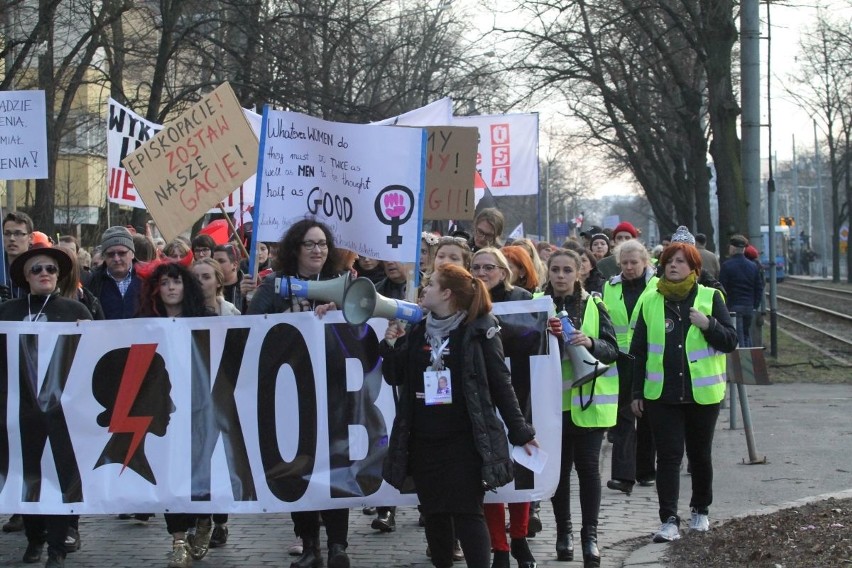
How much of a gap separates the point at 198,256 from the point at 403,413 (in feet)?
17.2

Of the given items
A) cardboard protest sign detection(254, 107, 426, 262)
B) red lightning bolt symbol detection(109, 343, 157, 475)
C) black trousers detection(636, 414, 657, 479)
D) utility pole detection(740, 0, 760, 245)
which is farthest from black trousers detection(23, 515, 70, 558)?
utility pole detection(740, 0, 760, 245)

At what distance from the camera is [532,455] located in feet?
22.1

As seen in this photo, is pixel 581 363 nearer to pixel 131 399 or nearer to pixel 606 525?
pixel 606 525

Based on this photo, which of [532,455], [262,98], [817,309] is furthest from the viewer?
[817,309]

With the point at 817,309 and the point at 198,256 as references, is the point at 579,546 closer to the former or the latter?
the point at 198,256

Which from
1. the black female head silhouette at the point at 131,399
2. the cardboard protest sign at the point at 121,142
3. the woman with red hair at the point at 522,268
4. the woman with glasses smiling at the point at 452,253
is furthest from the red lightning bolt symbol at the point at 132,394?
the cardboard protest sign at the point at 121,142

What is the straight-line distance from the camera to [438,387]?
19.1 ft

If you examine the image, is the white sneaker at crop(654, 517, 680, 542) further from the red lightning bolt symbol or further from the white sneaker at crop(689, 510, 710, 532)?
the red lightning bolt symbol

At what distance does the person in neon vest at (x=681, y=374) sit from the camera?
295 inches

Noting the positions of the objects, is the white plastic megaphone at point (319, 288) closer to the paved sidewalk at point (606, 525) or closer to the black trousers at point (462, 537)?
the black trousers at point (462, 537)

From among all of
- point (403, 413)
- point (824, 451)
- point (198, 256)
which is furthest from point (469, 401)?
point (824, 451)

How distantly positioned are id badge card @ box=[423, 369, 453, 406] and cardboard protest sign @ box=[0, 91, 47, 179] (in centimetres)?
574

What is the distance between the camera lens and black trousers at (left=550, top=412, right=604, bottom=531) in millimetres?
7043

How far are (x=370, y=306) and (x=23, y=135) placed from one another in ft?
19.6
